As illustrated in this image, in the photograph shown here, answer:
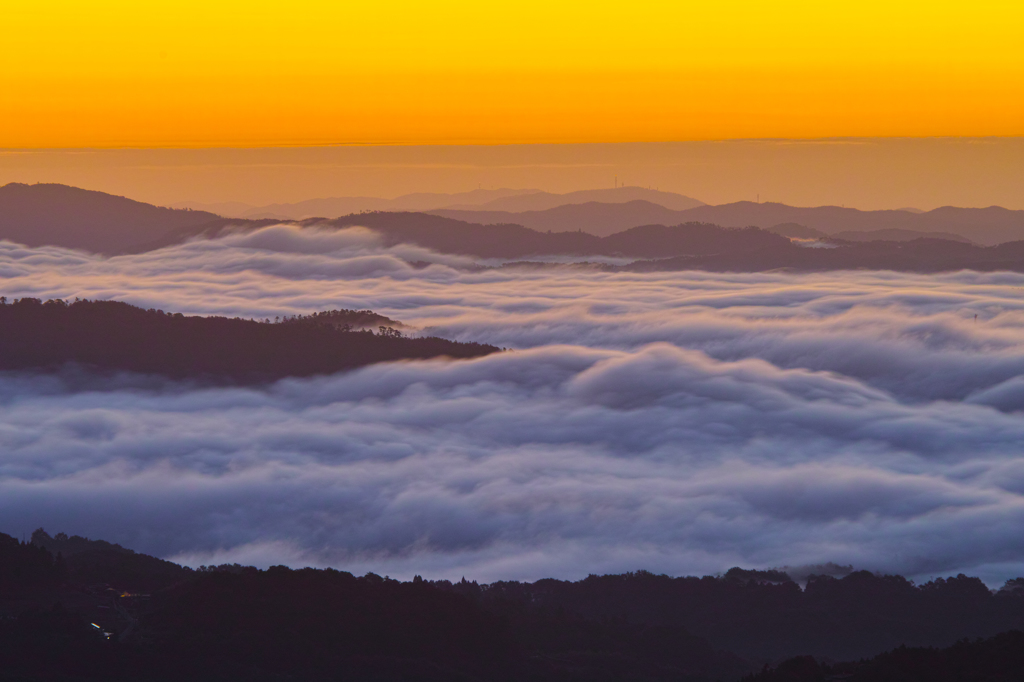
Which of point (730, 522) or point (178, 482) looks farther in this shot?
point (178, 482)

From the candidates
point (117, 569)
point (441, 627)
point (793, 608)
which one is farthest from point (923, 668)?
point (117, 569)

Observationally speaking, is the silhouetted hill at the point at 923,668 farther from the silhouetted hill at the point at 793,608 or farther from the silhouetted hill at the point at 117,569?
the silhouetted hill at the point at 117,569

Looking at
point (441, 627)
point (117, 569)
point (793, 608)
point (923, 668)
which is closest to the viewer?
point (923, 668)

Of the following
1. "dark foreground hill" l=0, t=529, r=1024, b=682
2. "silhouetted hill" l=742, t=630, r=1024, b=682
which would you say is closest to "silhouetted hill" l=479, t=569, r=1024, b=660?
"dark foreground hill" l=0, t=529, r=1024, b=682

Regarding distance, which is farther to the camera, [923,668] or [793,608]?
[793,608]

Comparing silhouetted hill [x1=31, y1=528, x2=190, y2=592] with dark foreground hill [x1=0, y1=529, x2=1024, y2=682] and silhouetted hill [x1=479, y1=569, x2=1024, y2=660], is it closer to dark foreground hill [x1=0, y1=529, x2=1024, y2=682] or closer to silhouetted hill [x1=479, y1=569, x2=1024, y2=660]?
dark foreground hill [x1=0, y1=529, x2=1024, y2=682]

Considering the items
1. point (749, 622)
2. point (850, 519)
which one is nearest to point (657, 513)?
point (850, 519)

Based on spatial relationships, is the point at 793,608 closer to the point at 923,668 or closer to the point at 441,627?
the point at 441,627

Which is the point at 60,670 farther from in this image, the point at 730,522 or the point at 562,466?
the point at 562,466
